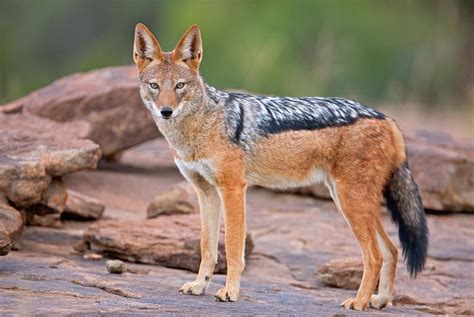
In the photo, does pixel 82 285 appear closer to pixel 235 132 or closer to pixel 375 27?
pixel 235 132

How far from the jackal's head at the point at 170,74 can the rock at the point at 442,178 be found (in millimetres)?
4382

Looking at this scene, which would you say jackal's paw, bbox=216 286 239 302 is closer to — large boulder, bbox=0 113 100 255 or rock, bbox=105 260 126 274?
Result: rock, bbox=105 260 126 274

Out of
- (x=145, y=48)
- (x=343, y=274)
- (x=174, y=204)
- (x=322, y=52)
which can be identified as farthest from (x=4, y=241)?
(x=322, y=52)

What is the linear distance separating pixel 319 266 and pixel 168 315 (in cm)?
305

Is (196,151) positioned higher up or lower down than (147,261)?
higher up

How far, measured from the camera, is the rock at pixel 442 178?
40.1ft

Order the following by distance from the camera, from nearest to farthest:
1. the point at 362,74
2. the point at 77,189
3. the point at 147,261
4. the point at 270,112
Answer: the point at 270,112
the point at 147,261
the point at 77,189
the point at 362,74

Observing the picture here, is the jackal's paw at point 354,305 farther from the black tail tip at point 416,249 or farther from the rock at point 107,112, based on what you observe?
the rock at point 107,112

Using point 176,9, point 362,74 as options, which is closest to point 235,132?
point 362,74

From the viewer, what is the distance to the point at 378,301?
852 centimetres

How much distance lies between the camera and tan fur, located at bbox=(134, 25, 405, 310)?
8273 mm

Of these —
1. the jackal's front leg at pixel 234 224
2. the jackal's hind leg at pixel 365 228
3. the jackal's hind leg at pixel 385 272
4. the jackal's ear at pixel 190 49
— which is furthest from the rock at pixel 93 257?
the jackal's hind leg at pixel 385 272

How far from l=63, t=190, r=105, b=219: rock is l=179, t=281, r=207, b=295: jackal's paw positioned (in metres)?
2.95

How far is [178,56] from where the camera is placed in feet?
27.8
